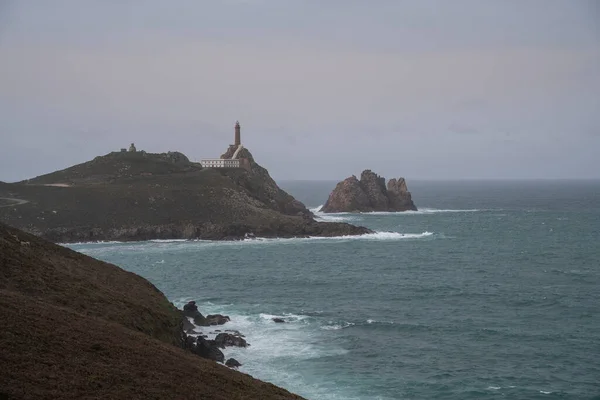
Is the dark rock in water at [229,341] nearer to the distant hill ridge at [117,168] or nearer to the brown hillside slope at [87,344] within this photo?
the brown hillside slope at [87,344]

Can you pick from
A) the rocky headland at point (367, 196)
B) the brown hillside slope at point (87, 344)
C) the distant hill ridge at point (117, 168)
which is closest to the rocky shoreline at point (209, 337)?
the brown hillside slope at point (87, 344)

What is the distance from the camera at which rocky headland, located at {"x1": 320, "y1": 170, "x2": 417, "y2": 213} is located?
190 metres

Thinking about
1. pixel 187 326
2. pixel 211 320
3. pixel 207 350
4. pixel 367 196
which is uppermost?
pixel 367 196

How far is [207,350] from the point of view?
45.1 metres

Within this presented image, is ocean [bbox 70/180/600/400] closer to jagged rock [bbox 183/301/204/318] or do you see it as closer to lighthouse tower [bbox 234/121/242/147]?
jagged rock [bbox 183/301/204/318]

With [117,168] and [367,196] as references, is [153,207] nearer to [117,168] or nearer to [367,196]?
[117,168]

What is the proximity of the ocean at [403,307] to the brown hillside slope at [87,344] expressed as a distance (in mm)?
7764

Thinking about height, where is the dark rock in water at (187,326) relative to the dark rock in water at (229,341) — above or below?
above

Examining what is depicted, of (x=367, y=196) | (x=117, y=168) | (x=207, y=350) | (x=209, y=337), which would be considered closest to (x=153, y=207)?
(x=117, y=168)

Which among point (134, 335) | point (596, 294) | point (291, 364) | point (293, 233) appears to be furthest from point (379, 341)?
point (293, 233)

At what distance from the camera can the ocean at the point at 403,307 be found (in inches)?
1603

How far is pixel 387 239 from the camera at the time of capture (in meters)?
120

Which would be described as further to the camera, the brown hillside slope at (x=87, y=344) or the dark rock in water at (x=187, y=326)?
the dark rock in water at (x=187, y=326)

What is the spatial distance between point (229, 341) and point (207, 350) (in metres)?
3.49
